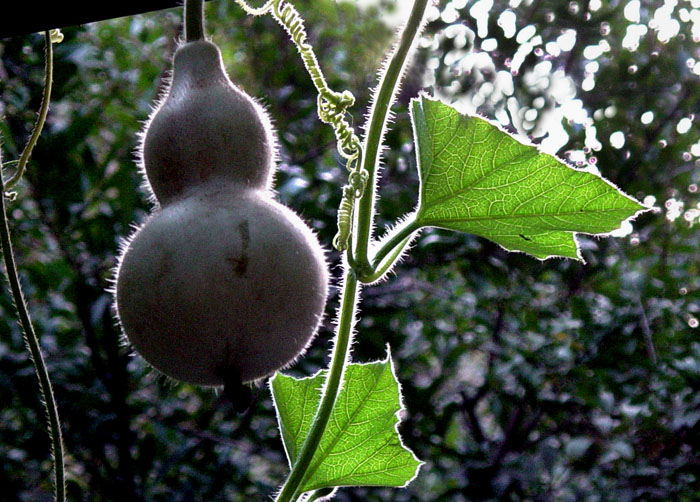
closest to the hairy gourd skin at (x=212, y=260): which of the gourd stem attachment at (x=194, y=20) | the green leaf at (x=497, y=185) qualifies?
the gourd stem attachment at (x=194, y=20)

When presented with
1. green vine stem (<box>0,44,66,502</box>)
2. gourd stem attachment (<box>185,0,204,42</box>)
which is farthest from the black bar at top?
green vine stem (<box>0,44,66,502</box>)

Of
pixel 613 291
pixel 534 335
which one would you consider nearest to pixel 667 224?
pixel 613 291

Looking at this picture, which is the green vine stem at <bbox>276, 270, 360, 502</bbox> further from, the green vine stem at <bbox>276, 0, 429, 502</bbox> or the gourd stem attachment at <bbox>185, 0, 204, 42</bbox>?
the gourd stem attachment at <bbox>185, 0, 204, 42</bbox>

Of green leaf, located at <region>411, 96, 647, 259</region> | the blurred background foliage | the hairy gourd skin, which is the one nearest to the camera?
the hairy gourd skin

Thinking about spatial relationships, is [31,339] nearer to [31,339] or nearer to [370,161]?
[31,339]

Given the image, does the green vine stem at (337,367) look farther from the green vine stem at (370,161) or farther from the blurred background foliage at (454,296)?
the blurred background foliage at (454,296)

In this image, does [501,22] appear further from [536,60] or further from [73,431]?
[73,431]
